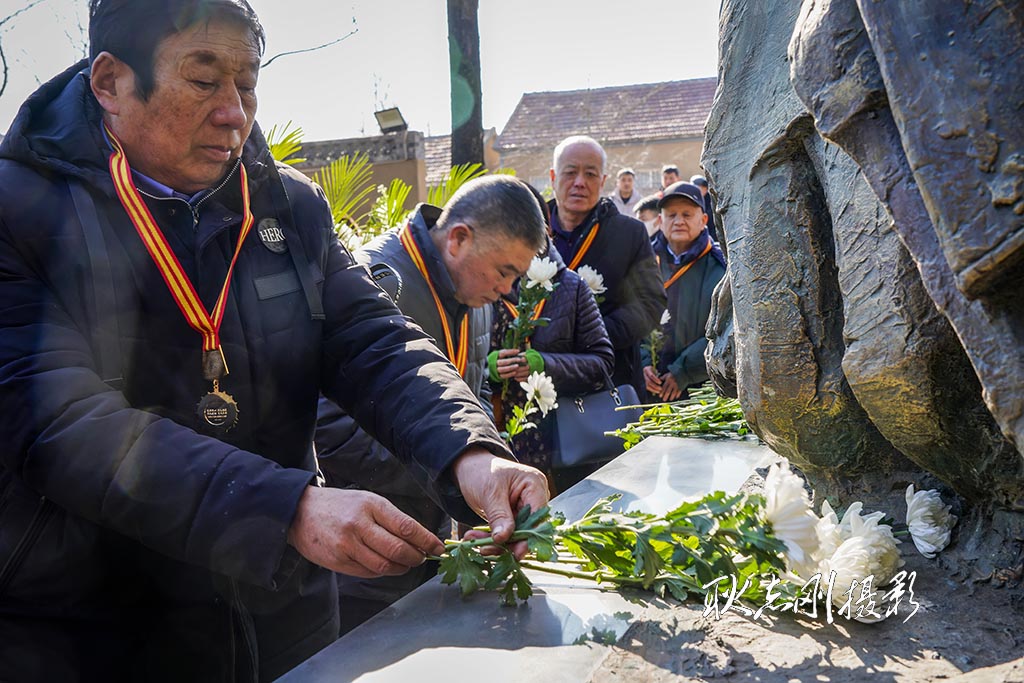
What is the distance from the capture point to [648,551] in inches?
65.7

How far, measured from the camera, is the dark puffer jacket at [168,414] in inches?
64.3

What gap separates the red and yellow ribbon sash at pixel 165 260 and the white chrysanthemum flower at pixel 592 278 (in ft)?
8.94

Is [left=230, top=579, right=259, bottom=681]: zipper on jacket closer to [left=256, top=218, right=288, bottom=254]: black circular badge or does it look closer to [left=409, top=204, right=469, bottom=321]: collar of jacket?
[left=256, top=218, right=288, bottom=254]: black circular badge

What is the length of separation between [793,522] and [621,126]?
2350 centimetres

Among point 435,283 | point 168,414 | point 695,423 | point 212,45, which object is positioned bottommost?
point 695,423

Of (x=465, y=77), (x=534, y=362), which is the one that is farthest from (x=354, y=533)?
(x=465, y=77)

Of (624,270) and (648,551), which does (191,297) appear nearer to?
(648,551)

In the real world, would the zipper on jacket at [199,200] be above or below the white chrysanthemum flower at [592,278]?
above

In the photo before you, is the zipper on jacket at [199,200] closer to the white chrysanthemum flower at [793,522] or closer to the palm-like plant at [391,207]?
the white chrysanthemum flower at [793,522]

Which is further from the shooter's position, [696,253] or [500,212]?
[696,253]

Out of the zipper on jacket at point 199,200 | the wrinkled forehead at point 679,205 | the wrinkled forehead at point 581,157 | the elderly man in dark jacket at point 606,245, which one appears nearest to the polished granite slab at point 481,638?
→ the zipper on jacket at point 199,200

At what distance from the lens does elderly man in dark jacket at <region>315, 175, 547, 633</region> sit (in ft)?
9.29

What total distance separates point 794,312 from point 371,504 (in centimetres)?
112

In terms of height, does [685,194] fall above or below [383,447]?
above
